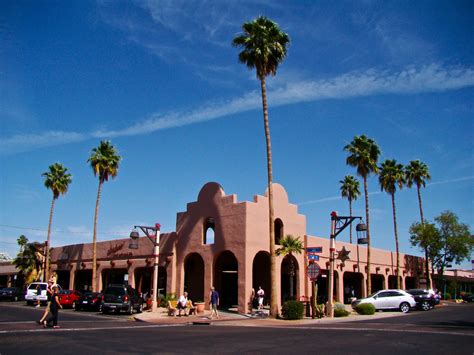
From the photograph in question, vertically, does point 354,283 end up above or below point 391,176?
below

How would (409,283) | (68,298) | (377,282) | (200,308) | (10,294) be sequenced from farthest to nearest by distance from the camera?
(409,283)
(377,282)
(10,294)
(68,298)
(200,308)

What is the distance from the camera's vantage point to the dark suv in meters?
27.9

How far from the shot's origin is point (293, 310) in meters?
25.0

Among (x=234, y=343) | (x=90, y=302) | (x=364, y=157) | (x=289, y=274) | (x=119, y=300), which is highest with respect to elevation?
(x=364, y=157)

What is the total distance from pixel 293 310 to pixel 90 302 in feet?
47.0

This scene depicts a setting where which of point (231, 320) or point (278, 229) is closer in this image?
point (231, 320)

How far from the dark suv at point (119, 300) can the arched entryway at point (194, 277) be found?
5883 millimetres

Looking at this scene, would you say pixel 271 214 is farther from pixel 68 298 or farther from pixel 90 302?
pixel 68 298

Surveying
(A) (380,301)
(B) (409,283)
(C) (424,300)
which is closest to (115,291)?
(A) (380,301)

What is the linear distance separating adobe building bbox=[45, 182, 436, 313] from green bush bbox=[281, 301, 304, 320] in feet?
11.5

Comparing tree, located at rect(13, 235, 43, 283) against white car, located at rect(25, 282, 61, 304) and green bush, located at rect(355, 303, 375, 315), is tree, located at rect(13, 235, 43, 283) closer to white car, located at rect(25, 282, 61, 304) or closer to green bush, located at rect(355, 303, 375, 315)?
white car, located at rect(25, 282, 61, 304)

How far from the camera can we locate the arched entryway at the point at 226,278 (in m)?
31.9

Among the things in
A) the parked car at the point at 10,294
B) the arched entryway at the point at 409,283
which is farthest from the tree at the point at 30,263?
the arched entryway at the point at 409,283

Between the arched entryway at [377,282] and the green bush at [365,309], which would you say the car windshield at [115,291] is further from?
the arched entryway at [377,282]
